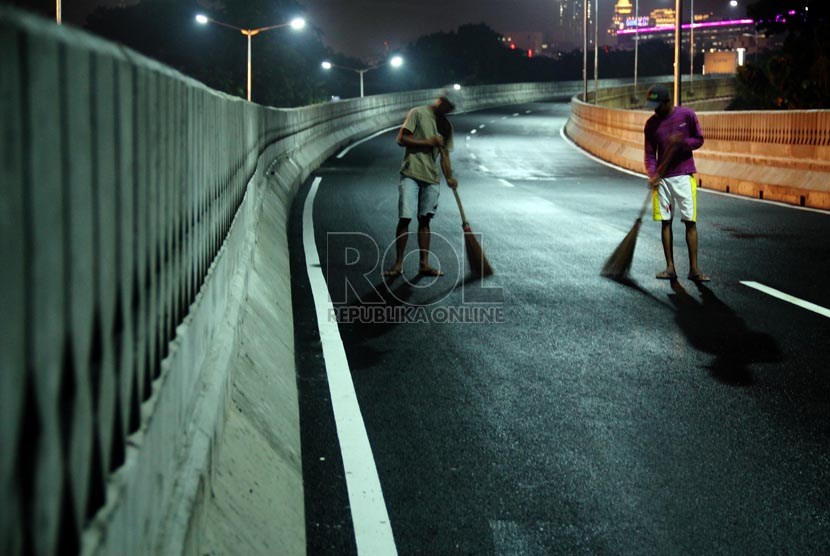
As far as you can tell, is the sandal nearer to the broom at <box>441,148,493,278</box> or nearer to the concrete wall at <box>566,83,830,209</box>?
the broom at <box>441,148,493,278</box>

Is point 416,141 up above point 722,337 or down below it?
above

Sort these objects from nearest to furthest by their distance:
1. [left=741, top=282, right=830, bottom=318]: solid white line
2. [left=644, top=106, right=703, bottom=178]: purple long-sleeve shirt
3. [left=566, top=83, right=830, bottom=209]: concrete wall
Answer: [left=741, top=282, right=830, bottom=318]: solid white line, [left=644, top=106, right=703, bottom=178]: purple long-sleeve shirt, [left=566, top=83, right=830, bottom=209]: concrete wall

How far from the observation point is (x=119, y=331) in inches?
100

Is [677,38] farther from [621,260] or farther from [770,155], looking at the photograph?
[621,260]

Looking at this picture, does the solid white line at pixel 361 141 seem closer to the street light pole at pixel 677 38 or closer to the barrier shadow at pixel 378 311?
the street light pole at pixel 677 38

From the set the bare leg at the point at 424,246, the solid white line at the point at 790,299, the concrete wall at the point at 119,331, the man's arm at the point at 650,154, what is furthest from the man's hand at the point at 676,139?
the concrete wall at the point at 119,331

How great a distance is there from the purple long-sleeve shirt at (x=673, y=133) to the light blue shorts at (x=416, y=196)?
7.07ft

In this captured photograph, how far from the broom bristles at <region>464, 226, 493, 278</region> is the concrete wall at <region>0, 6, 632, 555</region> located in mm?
5775

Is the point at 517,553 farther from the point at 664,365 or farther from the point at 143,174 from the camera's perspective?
the point at 664,365

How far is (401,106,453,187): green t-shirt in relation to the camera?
11297 millimetres

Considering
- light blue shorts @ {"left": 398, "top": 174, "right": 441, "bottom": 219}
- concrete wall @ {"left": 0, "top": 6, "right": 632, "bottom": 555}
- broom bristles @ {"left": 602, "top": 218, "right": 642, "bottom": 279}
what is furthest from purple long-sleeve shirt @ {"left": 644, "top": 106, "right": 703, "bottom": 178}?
concrete wall @ {"left": 0, "top": 6, "right": 632, "bottom": 555}

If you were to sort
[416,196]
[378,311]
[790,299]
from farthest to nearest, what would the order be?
1. [416,196]
2. [790,299]
3. [378,311]

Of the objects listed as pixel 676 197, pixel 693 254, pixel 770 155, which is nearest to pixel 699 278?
pixel 693 254

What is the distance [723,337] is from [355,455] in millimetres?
3899
